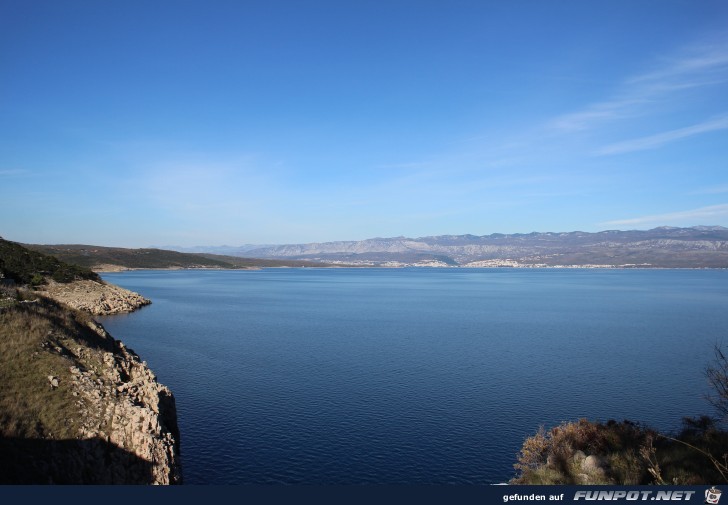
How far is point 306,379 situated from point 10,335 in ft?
77.4

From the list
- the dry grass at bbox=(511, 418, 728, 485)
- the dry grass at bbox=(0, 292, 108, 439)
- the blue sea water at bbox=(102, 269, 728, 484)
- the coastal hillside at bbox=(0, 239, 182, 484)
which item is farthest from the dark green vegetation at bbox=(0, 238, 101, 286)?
the dry grass at bbox=(511, 418, 728, 485)

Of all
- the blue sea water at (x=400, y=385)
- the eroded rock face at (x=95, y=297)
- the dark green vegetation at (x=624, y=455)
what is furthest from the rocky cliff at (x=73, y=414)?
the eroded rock face at (x=95, y=297)

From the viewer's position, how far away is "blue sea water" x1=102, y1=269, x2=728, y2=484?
89.9 ft

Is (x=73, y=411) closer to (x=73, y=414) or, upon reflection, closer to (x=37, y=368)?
(x=73, y=414)

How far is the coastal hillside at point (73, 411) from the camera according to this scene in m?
20.8

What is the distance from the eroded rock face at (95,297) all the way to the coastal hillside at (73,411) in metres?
58.6

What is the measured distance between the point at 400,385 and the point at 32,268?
247ft

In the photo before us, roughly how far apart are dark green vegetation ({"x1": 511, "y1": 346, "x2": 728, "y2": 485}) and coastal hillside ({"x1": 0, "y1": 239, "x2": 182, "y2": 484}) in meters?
18.6

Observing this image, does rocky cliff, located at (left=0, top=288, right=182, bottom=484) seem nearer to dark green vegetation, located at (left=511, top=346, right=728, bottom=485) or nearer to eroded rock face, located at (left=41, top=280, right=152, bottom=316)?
dark green vegetation, located at (left=511, top=346, right=728, bottom=485)

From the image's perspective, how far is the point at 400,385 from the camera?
4209 cm

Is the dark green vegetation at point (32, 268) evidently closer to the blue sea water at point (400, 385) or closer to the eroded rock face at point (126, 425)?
the blue sea water at point (400, 385)

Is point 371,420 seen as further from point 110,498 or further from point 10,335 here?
point 110,498

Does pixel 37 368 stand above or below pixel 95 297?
above

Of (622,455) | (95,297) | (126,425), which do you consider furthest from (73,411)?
(95,297)
